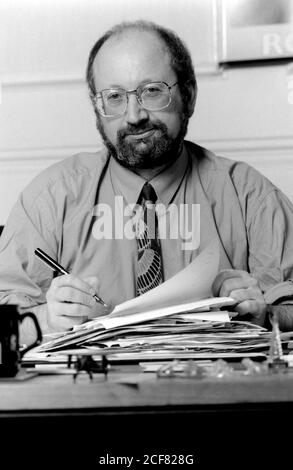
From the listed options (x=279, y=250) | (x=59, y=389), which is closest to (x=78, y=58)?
(x=279, y=250)

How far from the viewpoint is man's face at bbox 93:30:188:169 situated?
2.39 metres

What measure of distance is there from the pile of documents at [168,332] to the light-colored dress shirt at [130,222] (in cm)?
93

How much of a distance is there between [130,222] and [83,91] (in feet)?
1.82

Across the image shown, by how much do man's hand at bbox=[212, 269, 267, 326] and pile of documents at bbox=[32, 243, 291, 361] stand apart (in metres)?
0.29

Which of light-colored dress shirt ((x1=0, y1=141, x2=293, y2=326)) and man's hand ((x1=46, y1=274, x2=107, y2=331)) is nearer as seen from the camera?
man's hand ((x1=46, y1=274, x2=107, y2=331))

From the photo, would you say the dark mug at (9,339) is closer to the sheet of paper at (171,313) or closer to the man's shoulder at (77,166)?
the sheet of paper at (171,313)

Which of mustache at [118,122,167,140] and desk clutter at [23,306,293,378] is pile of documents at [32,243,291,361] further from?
mustache at [118,122,167,140]

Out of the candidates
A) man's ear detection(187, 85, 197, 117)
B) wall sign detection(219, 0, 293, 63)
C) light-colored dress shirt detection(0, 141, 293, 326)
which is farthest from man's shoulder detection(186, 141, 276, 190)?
wall sign detection(219, 0, 293, 63)

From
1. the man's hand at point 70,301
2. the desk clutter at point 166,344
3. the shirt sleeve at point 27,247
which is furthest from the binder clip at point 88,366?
the shirt sleeve at point 27,247

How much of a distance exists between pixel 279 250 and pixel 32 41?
116 centimetres

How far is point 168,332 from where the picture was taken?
1351mm

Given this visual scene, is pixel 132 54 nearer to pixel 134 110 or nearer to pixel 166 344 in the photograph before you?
pixel 134 110

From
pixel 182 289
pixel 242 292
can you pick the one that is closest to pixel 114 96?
pixel 242 292

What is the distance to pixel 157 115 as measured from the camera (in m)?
2.41
